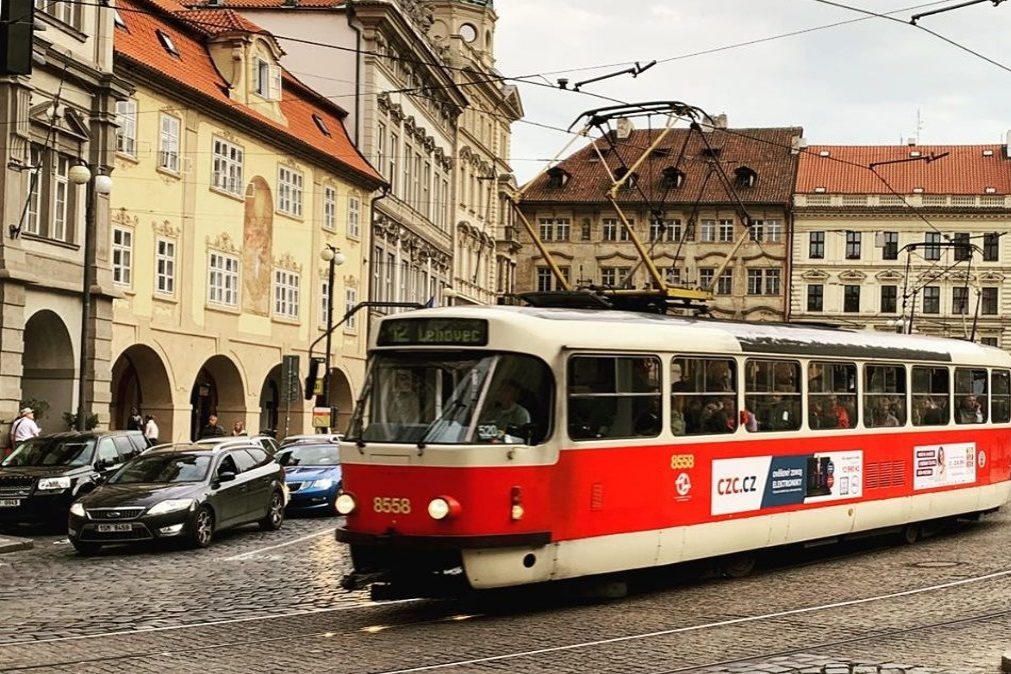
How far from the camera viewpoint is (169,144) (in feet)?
127

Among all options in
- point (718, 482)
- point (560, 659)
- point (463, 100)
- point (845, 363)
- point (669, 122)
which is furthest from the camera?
point (463, 100)

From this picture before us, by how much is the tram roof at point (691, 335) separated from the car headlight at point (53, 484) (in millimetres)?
11441

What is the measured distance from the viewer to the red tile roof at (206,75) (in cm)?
3781

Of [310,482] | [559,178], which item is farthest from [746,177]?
[310,482]

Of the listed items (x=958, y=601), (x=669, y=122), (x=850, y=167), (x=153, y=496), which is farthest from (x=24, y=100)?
(x=850, y=167)

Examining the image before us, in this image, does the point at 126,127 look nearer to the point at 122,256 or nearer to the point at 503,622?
the point at 122,256

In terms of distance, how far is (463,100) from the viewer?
6581cm

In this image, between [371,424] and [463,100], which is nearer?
[371,424]

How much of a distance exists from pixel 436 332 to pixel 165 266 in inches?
1000

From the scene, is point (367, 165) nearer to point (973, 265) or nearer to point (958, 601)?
point (958, 601)

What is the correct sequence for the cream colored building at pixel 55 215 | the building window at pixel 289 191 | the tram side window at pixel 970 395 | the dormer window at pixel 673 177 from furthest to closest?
the dormer window at pixel 673 177, the building window at pixel 289 191, the cream colored building at pixel 55 215, the tram side window at pixel 970 395

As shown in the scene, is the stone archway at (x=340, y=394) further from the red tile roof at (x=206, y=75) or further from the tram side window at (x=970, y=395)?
the tram side window at (x=970, y=395)

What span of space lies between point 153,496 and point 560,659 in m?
11.0

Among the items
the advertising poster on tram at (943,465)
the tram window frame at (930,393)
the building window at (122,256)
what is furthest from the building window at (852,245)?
the tram window frame at (930,393)
